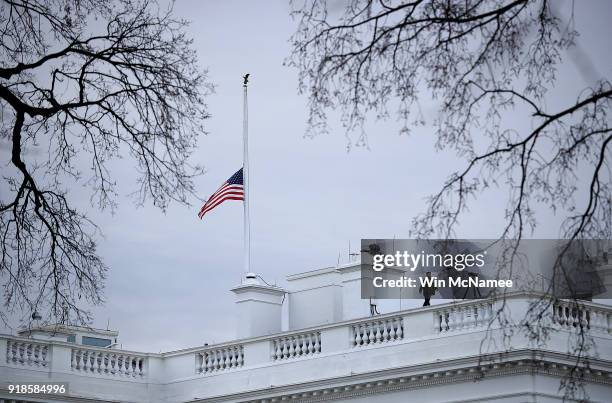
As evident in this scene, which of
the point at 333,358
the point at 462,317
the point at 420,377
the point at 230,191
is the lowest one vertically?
the point at 420,377

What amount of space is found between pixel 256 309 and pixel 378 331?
20.5ft

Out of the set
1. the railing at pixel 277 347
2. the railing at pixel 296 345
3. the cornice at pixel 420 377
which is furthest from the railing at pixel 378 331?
the railing at pixel 296 345

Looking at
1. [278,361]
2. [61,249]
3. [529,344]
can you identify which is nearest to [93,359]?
[278,361]

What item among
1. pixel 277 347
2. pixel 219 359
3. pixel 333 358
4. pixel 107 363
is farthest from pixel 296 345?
pixel 107 363

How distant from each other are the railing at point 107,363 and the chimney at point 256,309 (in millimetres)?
2992

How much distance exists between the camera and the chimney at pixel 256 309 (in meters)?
41.6

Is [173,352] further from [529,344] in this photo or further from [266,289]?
[529,344]

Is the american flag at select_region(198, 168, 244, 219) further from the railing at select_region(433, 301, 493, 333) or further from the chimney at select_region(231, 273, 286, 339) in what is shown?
the railing at select_region(433, 301, 493, 333)

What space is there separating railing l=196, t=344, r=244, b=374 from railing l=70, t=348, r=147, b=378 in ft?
5.57

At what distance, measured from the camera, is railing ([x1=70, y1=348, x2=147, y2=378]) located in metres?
39.4

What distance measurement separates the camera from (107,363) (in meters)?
40.4

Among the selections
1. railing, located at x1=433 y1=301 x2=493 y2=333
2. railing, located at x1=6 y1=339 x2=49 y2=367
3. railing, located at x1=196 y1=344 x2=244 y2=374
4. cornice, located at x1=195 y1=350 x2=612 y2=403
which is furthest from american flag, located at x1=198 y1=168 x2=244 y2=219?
railing, located at x1=433 y1=301 x2=493 y2=333

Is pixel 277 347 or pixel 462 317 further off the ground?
pixel 462 317

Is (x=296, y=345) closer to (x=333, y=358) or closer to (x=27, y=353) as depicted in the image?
(x=333, y=358)
